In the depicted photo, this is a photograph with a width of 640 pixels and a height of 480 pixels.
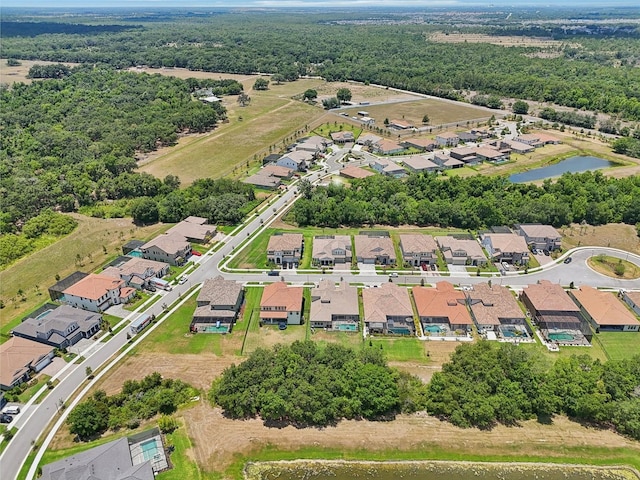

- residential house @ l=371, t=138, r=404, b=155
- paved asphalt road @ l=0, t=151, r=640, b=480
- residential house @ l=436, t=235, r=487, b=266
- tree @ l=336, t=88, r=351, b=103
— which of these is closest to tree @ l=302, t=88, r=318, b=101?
tree @ l=336, t=88, r=351, b=103

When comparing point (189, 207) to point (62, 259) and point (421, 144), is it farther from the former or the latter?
point (421, 144)

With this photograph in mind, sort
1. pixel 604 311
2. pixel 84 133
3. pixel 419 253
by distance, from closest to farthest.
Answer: pixel 604 311 → pixel 419 253 → pixel 84 133

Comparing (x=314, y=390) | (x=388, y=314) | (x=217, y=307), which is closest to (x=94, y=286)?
(x=217, y=307)

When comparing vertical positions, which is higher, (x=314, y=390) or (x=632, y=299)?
(x=314, y=390)

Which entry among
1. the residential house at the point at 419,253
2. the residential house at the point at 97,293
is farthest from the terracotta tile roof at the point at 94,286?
the residential house at the point at 419,253

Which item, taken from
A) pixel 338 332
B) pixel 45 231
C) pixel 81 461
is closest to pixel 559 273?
pixel 338 332

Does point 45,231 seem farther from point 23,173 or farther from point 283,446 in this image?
point 283,446

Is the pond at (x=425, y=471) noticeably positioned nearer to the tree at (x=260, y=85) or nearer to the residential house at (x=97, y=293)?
the residential house at (x=97, y=293)
